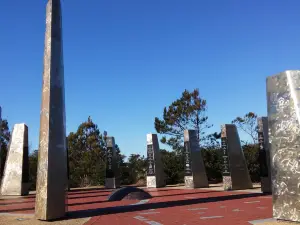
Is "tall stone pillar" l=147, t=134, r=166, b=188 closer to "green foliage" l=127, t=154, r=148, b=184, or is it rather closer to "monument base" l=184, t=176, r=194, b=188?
"monument base" l=184, t=176, r=194, b=188

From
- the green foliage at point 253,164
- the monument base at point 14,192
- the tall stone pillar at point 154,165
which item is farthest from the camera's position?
the green foliage at point 253,164

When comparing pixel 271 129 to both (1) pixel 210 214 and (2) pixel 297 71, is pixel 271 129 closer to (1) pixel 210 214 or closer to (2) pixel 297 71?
(2) pixel 297 71

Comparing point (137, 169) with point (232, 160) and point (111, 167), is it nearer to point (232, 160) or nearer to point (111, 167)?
point (111, 167)

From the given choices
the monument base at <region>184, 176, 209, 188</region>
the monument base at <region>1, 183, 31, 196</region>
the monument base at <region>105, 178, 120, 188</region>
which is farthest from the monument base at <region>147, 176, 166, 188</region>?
the monument base at <region>1, 183, 31, 196</region>

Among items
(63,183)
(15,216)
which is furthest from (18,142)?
(63,183)

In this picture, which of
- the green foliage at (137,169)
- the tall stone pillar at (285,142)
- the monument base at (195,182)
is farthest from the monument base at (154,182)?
the tall stone pillar at (285,142)

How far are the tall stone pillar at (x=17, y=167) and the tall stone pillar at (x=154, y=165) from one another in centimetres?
817

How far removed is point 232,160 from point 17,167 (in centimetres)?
1186

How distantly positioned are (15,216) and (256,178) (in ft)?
61.4

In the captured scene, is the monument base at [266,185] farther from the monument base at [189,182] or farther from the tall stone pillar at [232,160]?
the monument base at [189,182]

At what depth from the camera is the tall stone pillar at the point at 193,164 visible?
20.5 m

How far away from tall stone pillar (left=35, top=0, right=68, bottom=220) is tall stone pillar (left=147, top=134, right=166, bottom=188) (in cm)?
1410

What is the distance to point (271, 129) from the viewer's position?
26.7ft

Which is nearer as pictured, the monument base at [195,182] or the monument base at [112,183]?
the monument base at [195,182]
